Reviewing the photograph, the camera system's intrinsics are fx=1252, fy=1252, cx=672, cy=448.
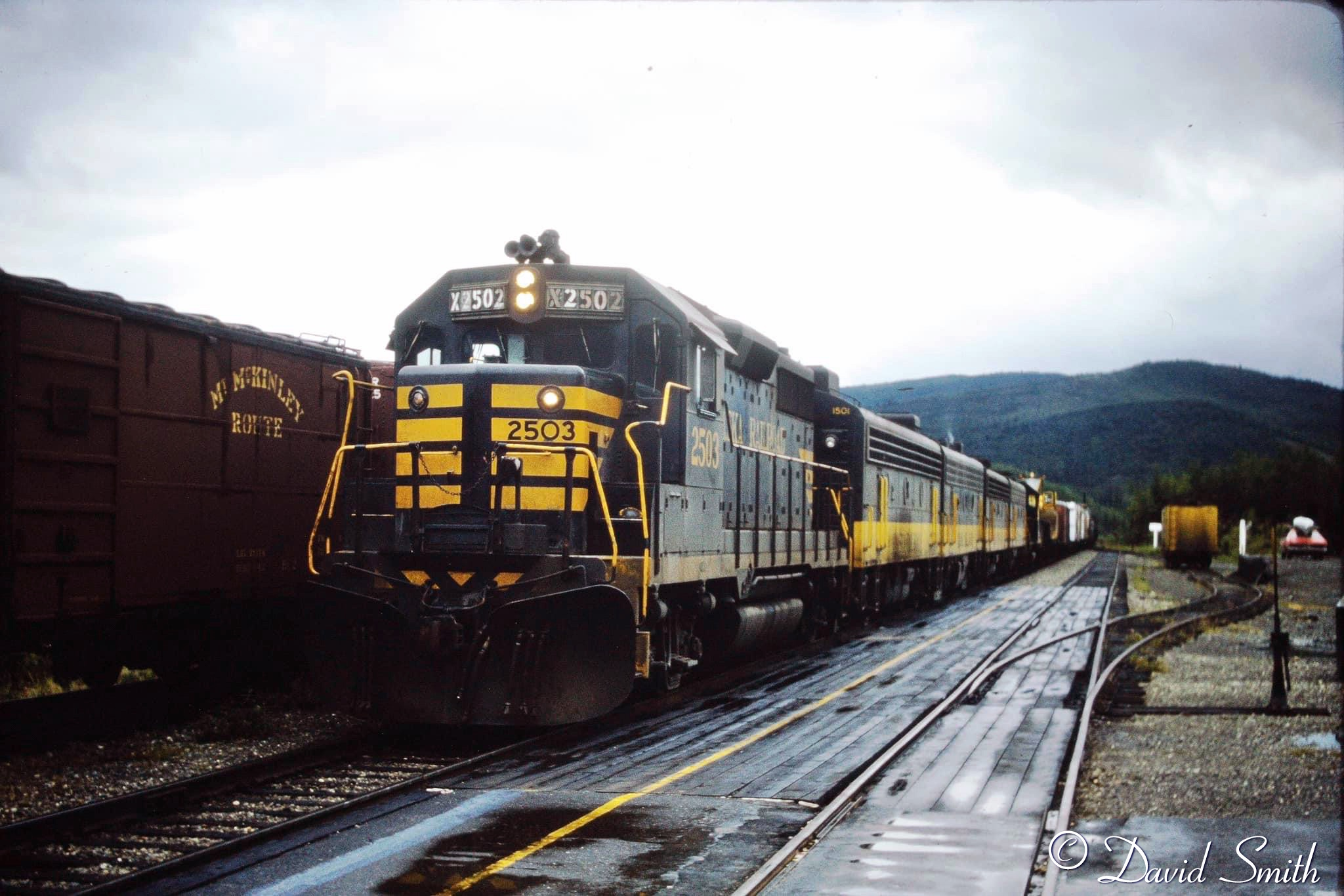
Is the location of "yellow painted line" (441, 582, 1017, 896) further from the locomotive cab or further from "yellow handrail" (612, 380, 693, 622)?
"yellow handrail" (612, 380, 693, 622)

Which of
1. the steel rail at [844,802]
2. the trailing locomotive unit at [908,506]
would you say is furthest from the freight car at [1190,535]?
the steel rail at [844,802]

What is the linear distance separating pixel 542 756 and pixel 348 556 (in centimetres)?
214

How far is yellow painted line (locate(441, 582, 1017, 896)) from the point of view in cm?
631

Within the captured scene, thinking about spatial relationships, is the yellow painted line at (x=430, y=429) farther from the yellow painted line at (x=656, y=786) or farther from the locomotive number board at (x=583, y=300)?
the yellow painted line at (x=656, y=786)

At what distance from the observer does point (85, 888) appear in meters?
5.78

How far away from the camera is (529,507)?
380 inches

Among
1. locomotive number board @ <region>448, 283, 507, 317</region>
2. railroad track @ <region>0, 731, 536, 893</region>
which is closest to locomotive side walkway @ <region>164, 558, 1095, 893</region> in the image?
railroad track @ <region>0, 731, 536, 893</region>

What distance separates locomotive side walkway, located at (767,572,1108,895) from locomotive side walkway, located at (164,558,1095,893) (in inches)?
12.7

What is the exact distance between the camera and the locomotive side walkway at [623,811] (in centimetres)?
621

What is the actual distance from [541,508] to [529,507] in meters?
0.10

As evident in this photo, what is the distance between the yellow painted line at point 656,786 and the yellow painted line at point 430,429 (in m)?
3.06

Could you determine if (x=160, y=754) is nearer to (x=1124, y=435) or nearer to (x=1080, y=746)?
(x=1080, y=746)

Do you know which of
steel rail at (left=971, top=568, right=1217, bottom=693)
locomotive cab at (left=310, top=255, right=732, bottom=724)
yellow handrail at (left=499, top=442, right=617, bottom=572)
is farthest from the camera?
steel rail at (left=971, top=568, right=1217, bottom=693)

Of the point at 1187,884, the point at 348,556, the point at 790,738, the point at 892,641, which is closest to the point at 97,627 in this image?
the point at 348,556
